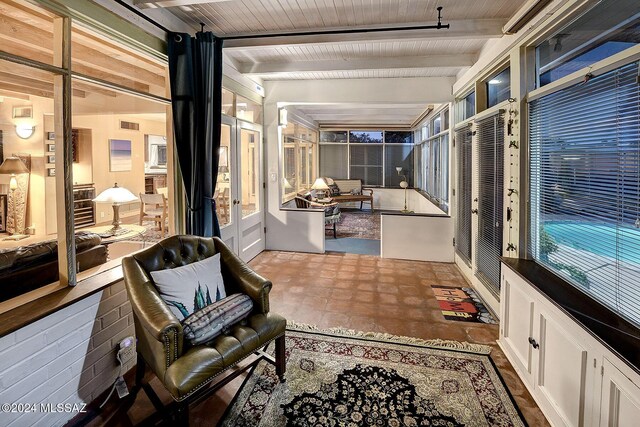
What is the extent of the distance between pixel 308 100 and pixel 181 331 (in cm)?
420

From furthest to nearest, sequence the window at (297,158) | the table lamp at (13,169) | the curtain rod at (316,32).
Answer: the window at (297,158)
the table lamp at (13,169)
the curtain rod at (316,32)

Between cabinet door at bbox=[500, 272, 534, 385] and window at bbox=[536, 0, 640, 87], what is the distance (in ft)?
4.55

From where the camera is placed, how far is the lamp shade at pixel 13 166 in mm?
3368

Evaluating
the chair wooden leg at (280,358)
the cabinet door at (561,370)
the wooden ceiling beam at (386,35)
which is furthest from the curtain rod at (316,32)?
the chair wooden leg at (280,358)

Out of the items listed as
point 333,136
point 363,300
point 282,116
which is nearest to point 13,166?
point 282,116

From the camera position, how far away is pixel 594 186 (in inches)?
75.3

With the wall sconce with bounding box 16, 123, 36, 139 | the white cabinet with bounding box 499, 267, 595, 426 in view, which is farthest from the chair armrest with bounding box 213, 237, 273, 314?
the wall sconce with bounding box 16, 123, 36, 139

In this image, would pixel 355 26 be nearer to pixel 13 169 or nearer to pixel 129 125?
pixel 129 125

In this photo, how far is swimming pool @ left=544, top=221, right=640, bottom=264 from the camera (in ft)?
5.34

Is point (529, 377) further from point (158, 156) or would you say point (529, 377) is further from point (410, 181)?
point (410, 181)

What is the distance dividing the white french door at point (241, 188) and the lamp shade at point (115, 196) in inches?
37.0

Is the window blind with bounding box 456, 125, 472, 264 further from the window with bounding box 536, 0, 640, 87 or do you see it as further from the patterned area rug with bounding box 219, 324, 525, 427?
the patterned area rug with bounding box 219, 324, 525, 427

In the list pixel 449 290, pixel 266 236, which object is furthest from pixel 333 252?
pixel 449 290

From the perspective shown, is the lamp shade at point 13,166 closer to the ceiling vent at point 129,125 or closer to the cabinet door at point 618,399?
the ceiling vent at point 129,125
